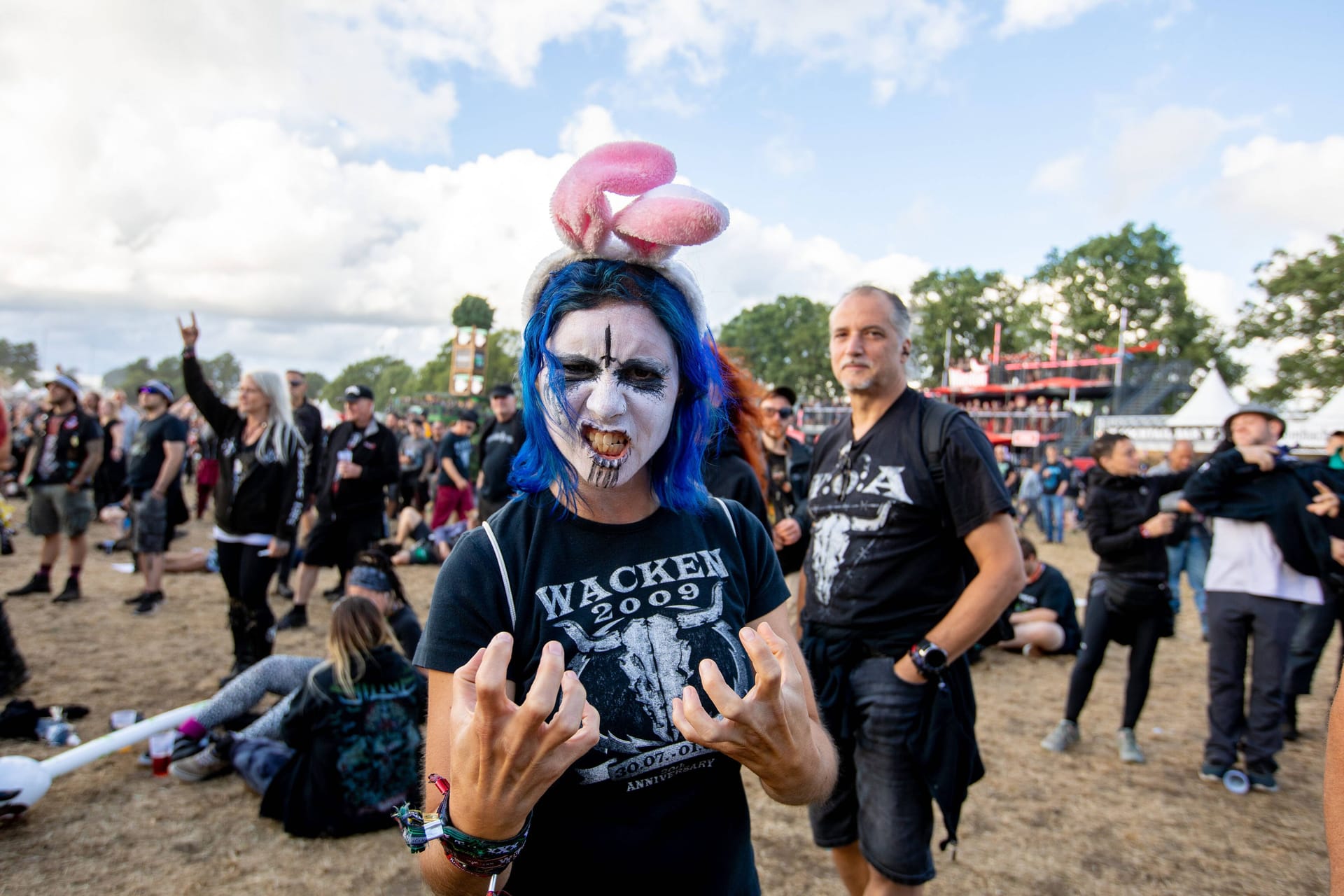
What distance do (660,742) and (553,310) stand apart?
2.65ft

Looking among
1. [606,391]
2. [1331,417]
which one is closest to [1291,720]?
[606,391]

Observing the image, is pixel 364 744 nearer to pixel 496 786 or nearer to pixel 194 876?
pixel 194 876

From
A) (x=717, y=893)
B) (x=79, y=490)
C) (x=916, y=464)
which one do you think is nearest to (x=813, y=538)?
(x=916, y=464)

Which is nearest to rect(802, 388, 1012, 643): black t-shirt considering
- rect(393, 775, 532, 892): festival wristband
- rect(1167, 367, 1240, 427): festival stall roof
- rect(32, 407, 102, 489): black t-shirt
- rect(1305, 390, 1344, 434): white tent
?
rect(393, 775, 532, 892): festival wristband

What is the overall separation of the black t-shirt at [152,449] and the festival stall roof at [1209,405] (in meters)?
26.2

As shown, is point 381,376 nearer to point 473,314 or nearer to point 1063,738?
point 473,314

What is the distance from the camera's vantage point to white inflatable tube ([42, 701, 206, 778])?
11.3 feet

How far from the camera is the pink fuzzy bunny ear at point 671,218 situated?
1.38m

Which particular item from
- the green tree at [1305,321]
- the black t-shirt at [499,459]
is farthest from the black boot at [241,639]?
the green tree at [1305,321]

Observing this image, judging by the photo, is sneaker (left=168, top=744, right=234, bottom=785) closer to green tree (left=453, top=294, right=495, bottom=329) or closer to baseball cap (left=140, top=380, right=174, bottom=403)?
baseball cap (left=140, top=380, right=174, bottom=403)

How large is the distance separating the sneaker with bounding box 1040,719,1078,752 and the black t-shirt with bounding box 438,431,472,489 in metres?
6.55

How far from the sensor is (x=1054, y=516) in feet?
48.3

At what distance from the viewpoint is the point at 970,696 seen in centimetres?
253

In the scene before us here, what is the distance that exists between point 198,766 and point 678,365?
3.65 metres
